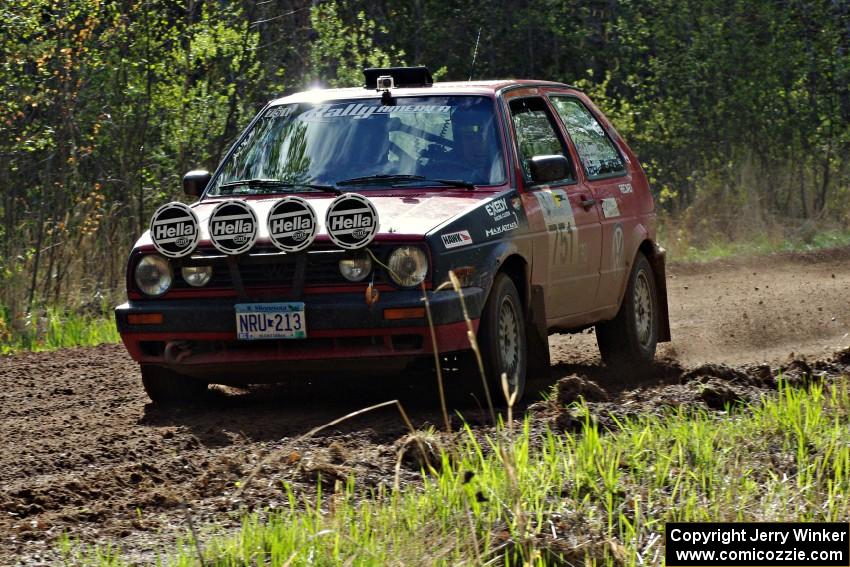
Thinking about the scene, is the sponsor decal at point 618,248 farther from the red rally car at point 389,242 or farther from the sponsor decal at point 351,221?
the sponsor decal at point 351,221

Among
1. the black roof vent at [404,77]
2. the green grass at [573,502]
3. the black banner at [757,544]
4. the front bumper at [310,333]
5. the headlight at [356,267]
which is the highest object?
the black roof vent at [404,77]

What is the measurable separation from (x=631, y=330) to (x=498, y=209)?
216cm

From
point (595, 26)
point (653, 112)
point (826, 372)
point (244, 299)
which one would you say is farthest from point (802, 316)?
point (595, 26)

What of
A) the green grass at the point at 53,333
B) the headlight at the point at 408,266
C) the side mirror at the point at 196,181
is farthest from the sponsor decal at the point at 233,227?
the green grass at the point at 53,333

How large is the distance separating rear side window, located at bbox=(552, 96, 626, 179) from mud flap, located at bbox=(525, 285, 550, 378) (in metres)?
1.36

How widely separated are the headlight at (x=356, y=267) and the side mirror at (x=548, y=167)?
1361 mm

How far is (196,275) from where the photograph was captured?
775 cm

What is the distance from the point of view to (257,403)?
27.5 ft

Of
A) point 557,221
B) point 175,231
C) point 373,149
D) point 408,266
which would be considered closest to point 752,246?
point 557,221

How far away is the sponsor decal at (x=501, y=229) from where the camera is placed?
7.80 metres

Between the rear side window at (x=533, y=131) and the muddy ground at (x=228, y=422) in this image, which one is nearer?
the muddy ground at (x=228, y=422)

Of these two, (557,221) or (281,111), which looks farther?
(281,111)

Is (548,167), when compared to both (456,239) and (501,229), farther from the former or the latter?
(456,239)

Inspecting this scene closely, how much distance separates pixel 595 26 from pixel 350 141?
1519 cm
